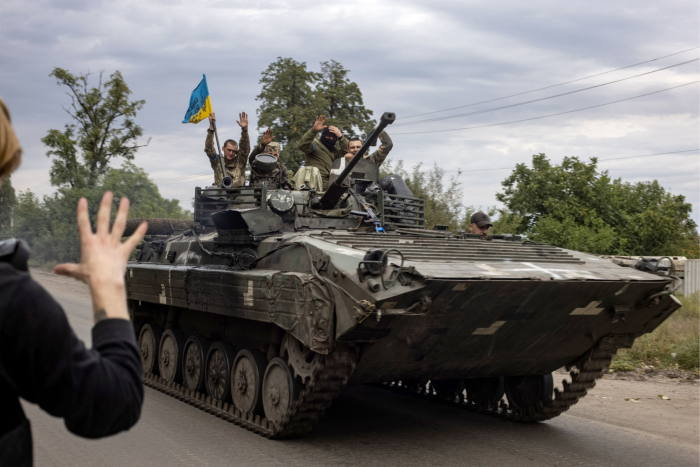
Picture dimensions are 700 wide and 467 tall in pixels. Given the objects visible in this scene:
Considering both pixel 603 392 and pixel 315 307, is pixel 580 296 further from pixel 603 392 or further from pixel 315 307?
pixel 603 392

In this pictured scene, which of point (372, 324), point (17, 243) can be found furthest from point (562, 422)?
point (17, 243)

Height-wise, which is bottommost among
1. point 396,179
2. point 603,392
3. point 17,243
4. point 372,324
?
point 603,392

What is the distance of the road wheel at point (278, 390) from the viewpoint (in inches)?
240

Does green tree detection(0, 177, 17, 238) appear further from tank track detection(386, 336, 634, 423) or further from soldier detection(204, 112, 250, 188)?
tank track detection(386, 336, 634, 423)

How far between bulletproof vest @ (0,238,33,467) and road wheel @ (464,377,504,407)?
258 inches

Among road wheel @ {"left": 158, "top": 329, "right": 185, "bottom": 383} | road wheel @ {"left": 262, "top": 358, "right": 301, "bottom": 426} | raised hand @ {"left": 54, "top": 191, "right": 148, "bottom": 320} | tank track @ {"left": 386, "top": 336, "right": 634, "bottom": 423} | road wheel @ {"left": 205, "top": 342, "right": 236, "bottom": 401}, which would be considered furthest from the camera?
road wheel @ {"left": 158, "top": 329, "right": 185, "bottom": 383}

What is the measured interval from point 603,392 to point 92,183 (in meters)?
22.0

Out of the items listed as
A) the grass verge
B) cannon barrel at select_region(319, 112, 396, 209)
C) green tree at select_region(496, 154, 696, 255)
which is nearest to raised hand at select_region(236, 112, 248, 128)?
cannon barrel at select_region(319, 112, 396, 209)

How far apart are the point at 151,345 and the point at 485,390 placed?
172 inches

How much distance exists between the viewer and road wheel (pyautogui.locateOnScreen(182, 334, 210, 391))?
8.12 m

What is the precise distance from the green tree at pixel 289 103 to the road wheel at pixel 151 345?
28.5 feet

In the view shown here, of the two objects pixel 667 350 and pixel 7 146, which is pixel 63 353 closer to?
pixel 7 146

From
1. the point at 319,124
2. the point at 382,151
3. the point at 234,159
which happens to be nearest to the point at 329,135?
the point at 319,124

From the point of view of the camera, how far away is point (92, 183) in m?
26.8
